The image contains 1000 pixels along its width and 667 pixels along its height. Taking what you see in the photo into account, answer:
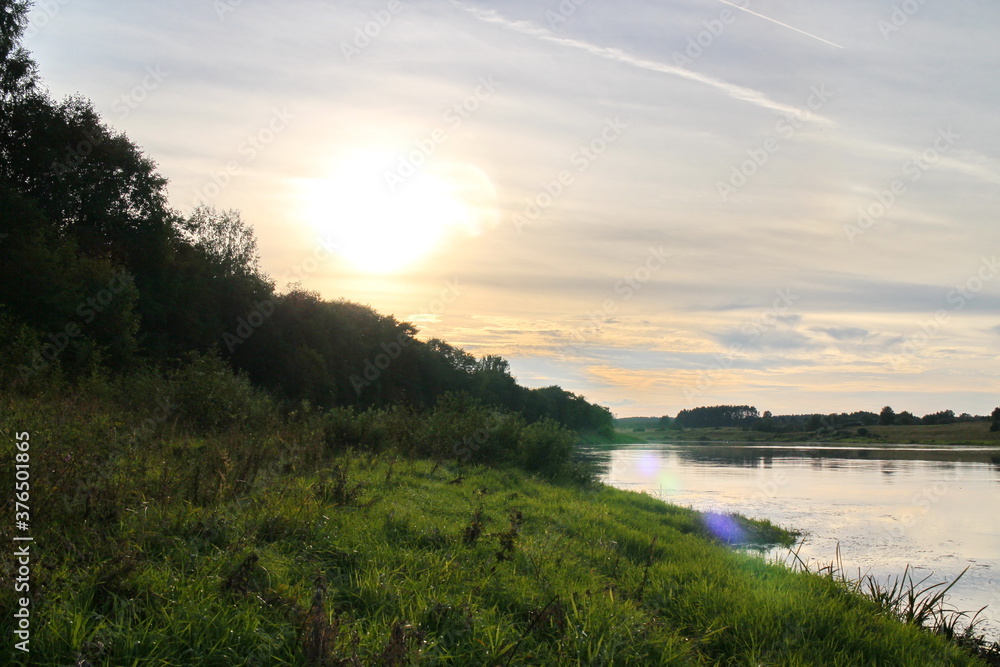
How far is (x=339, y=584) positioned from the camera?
538cm

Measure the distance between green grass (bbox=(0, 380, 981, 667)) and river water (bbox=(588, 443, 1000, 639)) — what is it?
3.78m

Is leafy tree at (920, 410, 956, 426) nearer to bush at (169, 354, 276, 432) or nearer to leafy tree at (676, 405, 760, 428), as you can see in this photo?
leafy tree at (676, 405, 760, 428)

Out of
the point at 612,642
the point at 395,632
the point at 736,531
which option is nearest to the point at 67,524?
the point at 395,632

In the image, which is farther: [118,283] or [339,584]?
[118,283]

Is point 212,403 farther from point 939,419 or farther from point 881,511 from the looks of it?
point 939,419

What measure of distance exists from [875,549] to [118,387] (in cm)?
1734

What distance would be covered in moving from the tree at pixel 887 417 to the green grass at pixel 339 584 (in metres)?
111

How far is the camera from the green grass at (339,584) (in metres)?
4.03

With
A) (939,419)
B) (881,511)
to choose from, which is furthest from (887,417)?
(881,511)

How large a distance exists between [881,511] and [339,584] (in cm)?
1941

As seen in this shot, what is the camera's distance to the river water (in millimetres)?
11704

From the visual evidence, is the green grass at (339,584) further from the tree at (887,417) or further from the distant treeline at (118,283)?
the tree at (887,417)

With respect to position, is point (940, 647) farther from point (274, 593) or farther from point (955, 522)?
point (955, 522)

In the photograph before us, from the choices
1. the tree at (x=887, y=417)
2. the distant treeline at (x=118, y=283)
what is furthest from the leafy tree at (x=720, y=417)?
the distant treeline at (x=118, y=283)
